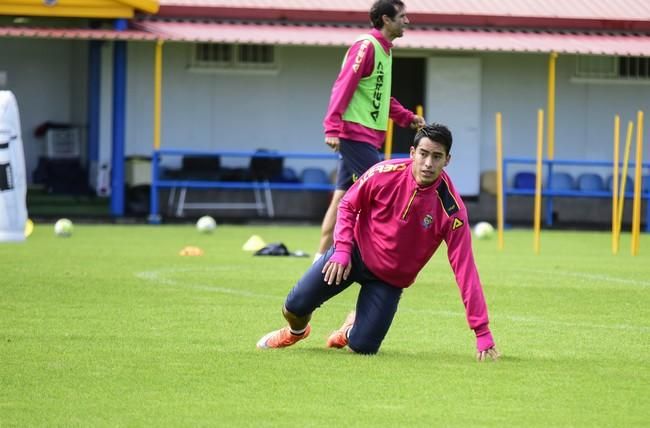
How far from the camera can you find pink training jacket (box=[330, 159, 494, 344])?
28.1 feet

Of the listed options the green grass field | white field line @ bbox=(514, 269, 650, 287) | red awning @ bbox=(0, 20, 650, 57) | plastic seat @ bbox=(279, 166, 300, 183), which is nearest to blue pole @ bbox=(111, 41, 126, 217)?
red awning @ bbox=(0, 20, 650, 57)

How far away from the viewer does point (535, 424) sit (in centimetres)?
674

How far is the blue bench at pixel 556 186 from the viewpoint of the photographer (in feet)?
83.8

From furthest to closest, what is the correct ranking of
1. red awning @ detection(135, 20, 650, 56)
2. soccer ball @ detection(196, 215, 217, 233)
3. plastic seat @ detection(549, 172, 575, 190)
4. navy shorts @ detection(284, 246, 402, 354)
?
1. plastic seat @ detection(549, 172, 575, 190)
2. red awning @ detection(135, 20, 650, 56)
3. soccer ball @ detection(196, 215, 217, 233)
4. navy shorts @ detection(284, 246, 402, 354)

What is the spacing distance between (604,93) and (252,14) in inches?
284

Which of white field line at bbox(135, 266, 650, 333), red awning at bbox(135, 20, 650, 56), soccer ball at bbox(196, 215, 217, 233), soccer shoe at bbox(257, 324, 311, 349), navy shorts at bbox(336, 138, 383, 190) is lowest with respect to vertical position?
soccer ball at bbox(196, 215, 217, 233)

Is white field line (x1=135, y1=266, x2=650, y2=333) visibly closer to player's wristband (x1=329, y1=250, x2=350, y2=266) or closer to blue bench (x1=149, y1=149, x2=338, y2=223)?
player's wristband (x1=329, y1=250, x2=350, y2=266)

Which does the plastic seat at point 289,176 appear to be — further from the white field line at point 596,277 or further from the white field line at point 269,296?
the white field line at point 269,296

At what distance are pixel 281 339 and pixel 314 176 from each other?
18.6 m

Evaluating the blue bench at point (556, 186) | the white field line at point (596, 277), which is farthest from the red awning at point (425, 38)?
the white field line at point (596, 277)

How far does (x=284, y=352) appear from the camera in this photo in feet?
29.5

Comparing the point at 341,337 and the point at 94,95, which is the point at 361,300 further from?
the point at 94,95

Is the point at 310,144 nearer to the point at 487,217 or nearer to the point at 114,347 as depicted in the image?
the point at 487,217

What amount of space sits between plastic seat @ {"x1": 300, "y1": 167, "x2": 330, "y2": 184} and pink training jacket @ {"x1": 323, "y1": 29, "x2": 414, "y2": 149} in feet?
47.9
